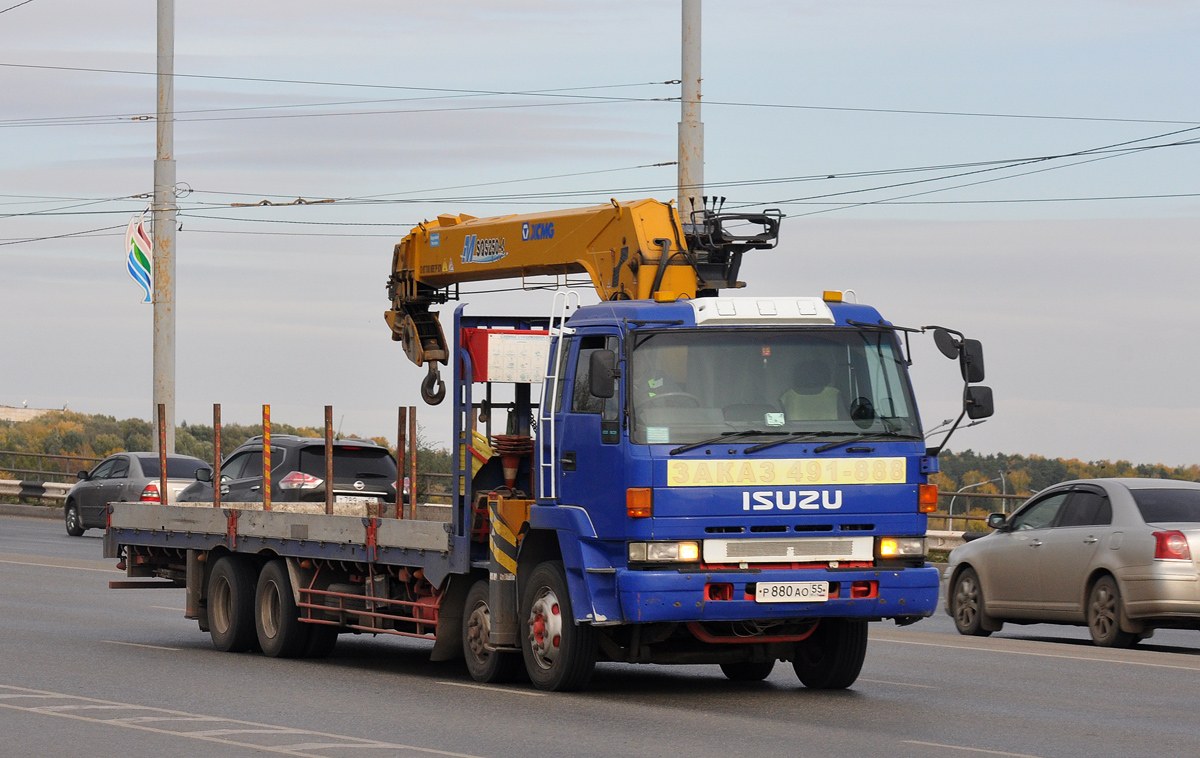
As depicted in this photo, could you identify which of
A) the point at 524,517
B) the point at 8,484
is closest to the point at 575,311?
the point at 524,517

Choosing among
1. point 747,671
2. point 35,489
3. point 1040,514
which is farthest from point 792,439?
point 35,489

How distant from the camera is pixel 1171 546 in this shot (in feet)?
50.5

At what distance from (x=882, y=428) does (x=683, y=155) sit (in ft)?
40.2

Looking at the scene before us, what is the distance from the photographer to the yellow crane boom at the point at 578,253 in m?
13.0

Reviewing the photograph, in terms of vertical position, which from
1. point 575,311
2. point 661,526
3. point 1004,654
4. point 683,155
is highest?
point 683,155

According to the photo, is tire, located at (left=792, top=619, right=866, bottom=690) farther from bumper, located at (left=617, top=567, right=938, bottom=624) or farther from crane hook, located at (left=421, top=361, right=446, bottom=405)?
crane hook, located at (left=421, top=361, right=446, bottom=405)

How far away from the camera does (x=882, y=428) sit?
11.4 m

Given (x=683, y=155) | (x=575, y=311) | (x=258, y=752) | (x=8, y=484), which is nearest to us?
(x=258, y=752)

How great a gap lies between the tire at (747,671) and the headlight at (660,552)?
7.33ft

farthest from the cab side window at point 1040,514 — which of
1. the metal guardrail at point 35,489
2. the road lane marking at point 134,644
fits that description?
the metal guardrail at point 35,489

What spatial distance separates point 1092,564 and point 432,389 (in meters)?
6.02

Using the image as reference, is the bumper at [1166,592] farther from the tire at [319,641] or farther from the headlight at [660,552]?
the tire at [319,641]

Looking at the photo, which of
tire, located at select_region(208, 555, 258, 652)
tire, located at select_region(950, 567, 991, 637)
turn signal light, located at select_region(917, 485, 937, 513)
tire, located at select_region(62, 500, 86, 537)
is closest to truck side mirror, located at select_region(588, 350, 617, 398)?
turn signal light, located at select_region(917, 485, 937, 513)

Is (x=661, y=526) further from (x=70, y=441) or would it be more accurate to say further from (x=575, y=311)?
(x=70, y=441)
